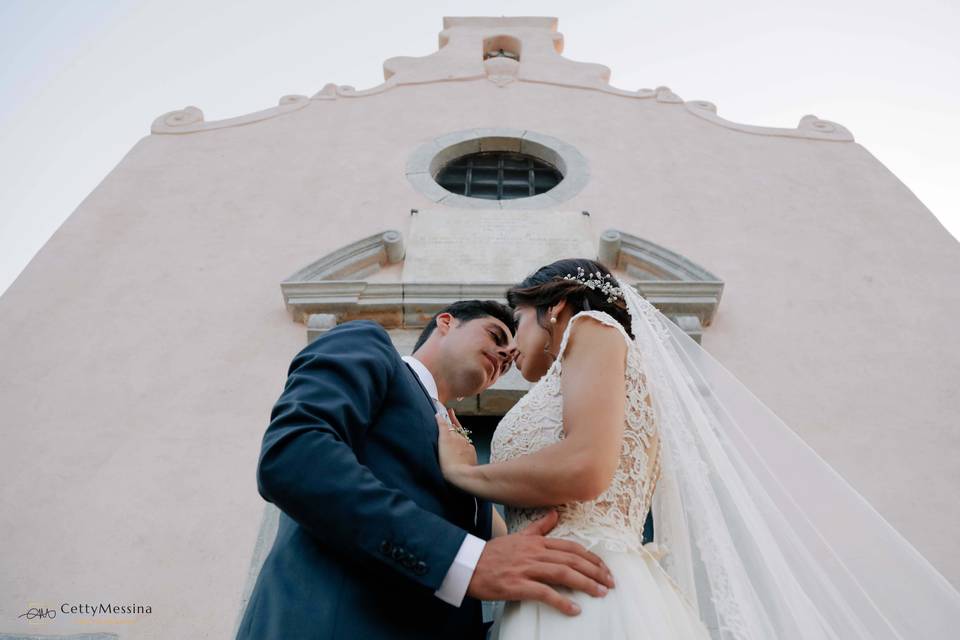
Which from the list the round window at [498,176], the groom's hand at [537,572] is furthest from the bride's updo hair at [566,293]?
the round window at [498,176]

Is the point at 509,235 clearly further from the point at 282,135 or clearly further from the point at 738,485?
the point at 738,485

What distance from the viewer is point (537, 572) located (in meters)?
1.87

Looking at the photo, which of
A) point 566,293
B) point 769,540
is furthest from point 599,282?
point 769,540

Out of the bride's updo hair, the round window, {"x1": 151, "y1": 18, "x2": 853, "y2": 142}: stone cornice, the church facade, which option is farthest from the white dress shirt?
{"x1": 151, "y1": 18, "x2": 853, "y2": 142}: stone cornice

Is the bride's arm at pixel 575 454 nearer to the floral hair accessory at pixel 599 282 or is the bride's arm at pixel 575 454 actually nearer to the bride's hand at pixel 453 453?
Answer: the bride's hand at pixel 453 453

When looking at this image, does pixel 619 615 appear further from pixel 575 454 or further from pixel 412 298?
pixel 412 298

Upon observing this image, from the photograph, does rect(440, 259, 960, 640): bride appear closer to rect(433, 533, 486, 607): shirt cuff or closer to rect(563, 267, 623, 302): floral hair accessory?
rect(563, 267, 623, 302): floral hair accessory

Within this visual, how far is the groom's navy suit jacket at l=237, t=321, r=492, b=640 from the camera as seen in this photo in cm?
→ 182

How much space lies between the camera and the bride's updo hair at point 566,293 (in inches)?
101

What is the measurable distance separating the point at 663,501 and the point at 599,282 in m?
0.72

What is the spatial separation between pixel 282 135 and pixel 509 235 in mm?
2439

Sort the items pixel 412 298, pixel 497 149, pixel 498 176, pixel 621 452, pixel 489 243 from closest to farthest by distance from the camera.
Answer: pixel 621 452, pixel 412 298, pixel 489 243, pixel 498 176, pixel 497 149

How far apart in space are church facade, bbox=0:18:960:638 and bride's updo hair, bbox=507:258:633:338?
6.39ft

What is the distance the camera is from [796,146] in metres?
7.00
